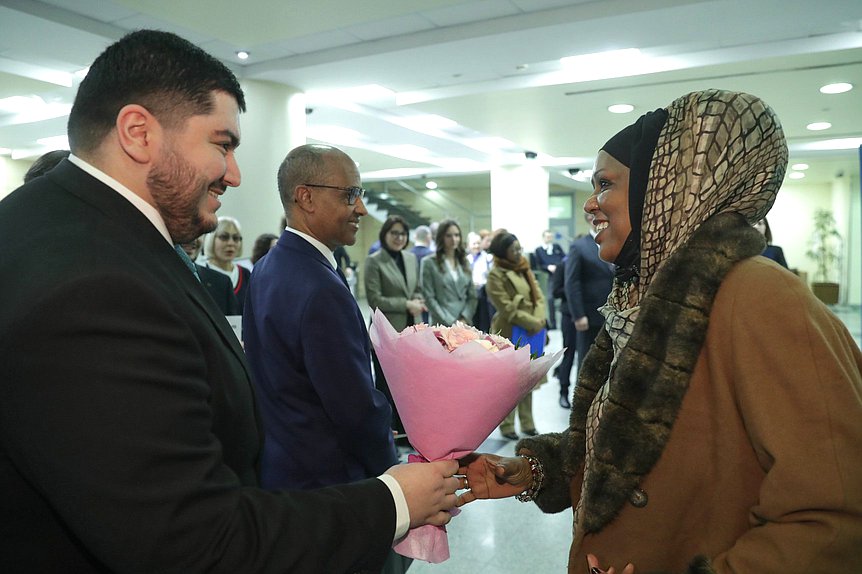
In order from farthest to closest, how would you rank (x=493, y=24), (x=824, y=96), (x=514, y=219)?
(x=514, y=219), (x=824, y=96), (x=493, y=24)

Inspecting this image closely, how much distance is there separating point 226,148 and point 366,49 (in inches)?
202

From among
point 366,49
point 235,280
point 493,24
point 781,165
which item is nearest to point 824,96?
point 493,24

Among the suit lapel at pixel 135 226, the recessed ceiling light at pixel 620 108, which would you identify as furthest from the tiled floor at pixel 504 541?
the recessed ceiling light at pixel 620 108

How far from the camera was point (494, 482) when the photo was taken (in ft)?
5.42

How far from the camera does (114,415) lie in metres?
0.83

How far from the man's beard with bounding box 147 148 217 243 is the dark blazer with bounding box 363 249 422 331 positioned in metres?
4.06

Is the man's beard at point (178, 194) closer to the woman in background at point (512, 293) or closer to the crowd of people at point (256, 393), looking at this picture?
the crowd of people at point (256, 393)

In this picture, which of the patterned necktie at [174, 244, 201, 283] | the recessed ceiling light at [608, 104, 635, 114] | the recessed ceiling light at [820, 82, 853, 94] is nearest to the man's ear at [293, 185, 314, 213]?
the patterned necktie at [174, 244, 201, 283]

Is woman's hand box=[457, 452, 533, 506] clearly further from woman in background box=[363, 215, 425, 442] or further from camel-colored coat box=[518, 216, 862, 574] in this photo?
woman in background box=[363, 215, 425, 442]

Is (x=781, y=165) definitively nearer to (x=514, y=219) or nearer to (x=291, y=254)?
(x=291, y=254)

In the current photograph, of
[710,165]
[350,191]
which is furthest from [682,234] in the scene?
[350,191]

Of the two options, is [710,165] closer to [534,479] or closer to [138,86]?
[534,479]

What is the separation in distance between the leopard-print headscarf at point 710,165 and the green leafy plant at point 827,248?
63.4 feet

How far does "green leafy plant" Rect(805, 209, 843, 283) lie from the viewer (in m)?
17.5
